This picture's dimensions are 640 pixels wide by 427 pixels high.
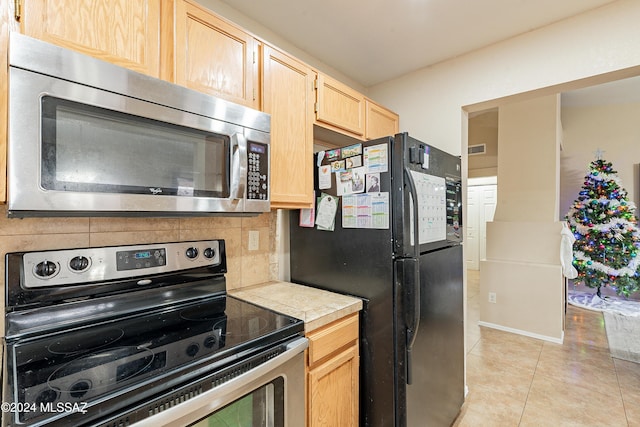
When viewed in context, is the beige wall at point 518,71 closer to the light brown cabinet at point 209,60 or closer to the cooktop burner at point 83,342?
the light brown cabinet at point 209,60

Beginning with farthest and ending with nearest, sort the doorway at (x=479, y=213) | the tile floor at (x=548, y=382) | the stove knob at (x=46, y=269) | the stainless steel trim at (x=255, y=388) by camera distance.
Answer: the doorway at (x=479, y=213)
the tile floor at (x=548, y=382)
the stove knob at (x=46, y=269)
the stainless steel trim at (x=255, y=388)

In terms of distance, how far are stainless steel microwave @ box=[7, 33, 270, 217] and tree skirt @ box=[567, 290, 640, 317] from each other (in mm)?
5064

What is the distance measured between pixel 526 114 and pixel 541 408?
9.86ft

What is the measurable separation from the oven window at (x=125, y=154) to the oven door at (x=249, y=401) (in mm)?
645

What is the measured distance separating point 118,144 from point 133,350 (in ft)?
2.15

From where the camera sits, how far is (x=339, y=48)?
6.81ft

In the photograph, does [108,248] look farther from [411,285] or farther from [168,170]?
[411,285]

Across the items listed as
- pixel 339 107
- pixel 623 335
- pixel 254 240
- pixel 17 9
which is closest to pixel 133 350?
pixel 254 240

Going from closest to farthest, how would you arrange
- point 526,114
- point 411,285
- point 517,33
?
point 411,285 → point 517,33 → point 526,114

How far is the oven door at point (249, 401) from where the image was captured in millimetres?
756

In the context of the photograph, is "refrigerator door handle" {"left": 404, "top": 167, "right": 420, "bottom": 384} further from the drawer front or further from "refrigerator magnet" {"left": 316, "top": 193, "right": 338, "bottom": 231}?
"refrigerator magnet" {"left": 316, "top": 193, "right": 338, "bottom": 231}

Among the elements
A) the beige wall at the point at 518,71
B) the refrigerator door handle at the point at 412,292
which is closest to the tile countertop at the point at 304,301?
the refrigerator door handle at the point at 412,292

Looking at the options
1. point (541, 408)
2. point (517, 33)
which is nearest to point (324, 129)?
point (517, 33)

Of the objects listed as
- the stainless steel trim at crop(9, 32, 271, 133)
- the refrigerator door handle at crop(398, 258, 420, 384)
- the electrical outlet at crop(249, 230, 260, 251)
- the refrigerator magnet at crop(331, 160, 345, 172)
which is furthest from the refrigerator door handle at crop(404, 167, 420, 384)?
the electrical outlet at crop(249, 230, 260, 251)
